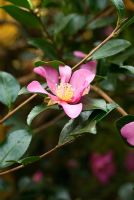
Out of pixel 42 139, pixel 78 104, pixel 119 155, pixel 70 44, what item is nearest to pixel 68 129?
pixel 78 104

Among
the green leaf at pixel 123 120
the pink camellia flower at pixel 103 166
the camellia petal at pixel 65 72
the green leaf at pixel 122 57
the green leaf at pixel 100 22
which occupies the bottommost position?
the pink camellia flower at pixel 103 166

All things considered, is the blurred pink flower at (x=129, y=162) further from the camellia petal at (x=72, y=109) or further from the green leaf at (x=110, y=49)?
the camellia petal at (x=72, y=109)

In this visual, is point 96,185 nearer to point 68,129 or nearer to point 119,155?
point 119,155

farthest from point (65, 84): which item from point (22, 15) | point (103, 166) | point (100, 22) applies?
point (103, 166)

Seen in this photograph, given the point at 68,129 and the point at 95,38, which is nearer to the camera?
the point at 68,129

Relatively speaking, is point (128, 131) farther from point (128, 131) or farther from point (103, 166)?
point (103, 166)

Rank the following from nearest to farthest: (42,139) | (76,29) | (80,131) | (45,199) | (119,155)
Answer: (80,131) → (76,29) → (45,199) → (42,139) → (119,155)

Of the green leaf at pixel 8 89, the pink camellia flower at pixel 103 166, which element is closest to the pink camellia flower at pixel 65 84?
the green leaf at pixel 8 89

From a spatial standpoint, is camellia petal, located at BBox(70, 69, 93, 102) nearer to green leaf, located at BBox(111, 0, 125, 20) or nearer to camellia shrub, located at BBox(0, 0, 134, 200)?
camellia shrub, located at BBox(0, 0, 134, 200)
